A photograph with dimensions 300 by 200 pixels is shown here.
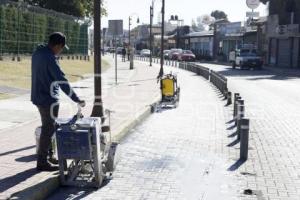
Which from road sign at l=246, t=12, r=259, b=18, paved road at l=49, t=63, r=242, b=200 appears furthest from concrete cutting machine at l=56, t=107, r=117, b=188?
road sign at l=246, t=12, r=259, b=18

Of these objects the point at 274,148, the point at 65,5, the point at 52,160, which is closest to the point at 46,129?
the point at 52,160

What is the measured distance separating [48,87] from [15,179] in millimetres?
1278

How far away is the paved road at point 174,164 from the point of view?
6488mm

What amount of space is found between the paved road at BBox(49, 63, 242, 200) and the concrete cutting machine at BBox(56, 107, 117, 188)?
171 millimetres

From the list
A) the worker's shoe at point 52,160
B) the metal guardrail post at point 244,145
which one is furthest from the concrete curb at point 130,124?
the metal guardrail post at point 244,145

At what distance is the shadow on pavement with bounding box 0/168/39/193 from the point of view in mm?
6109

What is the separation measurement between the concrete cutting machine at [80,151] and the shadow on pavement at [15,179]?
47cm

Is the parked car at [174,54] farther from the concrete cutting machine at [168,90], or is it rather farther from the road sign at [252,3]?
the concrete cutting machine at [168,90]

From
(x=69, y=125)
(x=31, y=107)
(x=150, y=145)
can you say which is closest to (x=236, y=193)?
(x=69, y=125)

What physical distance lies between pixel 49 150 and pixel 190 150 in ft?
9.83

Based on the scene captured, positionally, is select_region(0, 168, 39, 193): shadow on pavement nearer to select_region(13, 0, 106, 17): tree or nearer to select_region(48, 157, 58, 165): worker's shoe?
select_region(48, 157, 58, 165): worker's shoe

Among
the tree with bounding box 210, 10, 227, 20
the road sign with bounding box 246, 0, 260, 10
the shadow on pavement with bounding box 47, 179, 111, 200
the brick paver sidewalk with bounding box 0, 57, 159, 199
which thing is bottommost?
the shadow on pavement with bounding box 47, 179, 111, 200

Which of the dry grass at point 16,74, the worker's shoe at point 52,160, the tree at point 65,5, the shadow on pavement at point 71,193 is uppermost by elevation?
the tree at point 65,5

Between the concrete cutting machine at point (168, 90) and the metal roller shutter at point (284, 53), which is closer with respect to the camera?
the concrete cutting machine at point (168, 90)
